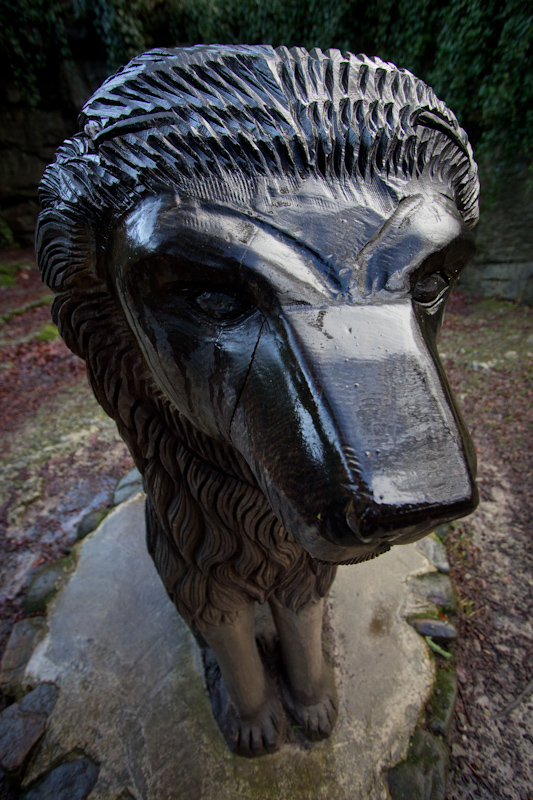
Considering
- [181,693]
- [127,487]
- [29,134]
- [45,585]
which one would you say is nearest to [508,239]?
[127,487]

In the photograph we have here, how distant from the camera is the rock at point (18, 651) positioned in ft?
5.83

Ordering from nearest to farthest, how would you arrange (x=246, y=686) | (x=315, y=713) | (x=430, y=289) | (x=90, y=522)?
(x=430, y=289) → (x=246, y=686) → (x=315, y=713) → (x=90, y=522)

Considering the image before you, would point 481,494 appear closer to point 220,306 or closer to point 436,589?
point 436,589

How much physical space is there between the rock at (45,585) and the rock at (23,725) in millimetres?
429

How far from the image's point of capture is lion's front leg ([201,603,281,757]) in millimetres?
1274

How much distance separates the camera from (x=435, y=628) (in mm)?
1834

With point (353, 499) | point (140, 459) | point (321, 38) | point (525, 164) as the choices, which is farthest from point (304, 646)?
point (321, 38)

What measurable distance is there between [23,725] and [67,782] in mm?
301

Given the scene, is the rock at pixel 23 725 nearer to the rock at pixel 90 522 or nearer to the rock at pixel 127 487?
the rock at pixel 90 522

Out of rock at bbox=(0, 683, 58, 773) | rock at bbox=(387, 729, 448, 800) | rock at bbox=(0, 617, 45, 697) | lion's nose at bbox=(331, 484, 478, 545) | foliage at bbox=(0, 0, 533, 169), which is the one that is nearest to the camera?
lion's nose at bbox=(331, 484, 478, 545)

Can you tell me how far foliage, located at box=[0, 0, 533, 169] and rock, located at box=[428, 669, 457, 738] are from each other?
5.06 m

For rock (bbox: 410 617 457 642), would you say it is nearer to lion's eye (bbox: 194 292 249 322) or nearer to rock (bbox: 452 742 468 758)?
rock (bbox: 452 742 468 758)

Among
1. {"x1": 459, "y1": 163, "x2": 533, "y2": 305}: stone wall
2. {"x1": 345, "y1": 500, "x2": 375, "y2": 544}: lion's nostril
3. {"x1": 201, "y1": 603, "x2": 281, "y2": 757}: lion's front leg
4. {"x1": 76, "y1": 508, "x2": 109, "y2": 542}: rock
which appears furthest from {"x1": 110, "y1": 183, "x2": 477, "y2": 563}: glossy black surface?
{"x1": 459, "y1": 163, "x2": 533, "y2": 305}: stone wall

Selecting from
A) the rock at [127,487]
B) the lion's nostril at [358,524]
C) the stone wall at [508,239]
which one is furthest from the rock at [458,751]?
the stone wall at [508,239]
